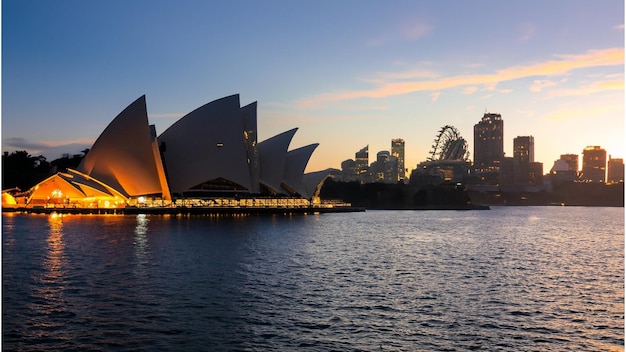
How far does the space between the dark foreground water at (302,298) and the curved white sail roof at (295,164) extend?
53207mm

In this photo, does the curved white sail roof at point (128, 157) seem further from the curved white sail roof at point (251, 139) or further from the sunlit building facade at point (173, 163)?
the curved white sail roof at point (251, 139)

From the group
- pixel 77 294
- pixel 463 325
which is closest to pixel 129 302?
pixel 77 294

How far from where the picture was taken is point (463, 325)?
1775cm

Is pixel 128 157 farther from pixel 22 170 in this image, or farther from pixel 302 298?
pixel 302 298

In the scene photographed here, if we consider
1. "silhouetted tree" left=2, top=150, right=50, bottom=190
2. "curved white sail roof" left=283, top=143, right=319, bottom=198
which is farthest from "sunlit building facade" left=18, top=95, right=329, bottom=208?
"silhouetted tree" left=2, top=150, right=50, bottom=190

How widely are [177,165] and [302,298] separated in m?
64.7

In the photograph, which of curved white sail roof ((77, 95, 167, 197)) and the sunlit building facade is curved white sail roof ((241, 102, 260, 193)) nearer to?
the sunlit building facade

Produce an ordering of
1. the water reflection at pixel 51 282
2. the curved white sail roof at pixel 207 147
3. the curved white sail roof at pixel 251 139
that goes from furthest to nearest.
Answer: the curved white sail roof at pixel 251 139 → the curved white sail roof at pixel 207 147 → the water reflection at pixel 51 282

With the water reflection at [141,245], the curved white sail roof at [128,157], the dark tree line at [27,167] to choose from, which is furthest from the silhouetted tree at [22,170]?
the water reflection at [141,245]

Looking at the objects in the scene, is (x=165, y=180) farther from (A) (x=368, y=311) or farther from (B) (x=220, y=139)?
(A) (x=368, y=311)

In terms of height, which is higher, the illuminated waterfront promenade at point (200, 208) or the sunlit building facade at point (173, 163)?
the sunlit building facade at point (173, 163)

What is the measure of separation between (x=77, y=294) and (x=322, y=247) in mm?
20605

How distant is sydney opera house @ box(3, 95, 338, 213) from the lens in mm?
76125

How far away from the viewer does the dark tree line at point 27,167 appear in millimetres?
108938
